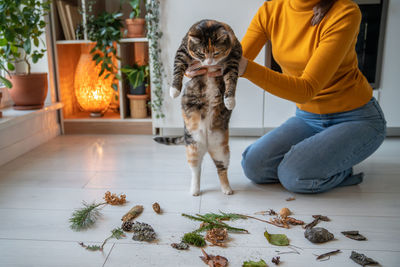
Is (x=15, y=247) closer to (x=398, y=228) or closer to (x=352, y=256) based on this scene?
(x=352, y=256)

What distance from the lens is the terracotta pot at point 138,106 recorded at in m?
2.61

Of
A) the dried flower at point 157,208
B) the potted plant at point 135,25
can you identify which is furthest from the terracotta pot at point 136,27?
the dried flower at point 157,208

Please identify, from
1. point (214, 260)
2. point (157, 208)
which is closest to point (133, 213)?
point (157, 208)

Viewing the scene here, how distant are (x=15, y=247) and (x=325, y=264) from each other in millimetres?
1013

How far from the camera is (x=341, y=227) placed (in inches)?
49.6

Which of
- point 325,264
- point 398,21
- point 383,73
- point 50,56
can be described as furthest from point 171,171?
point 398,21

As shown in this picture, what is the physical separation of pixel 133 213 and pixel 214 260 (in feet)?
1.41

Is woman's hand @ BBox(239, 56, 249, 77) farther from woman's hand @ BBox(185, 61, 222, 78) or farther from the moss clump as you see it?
the moss clump

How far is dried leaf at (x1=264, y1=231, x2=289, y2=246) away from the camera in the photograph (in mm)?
1148

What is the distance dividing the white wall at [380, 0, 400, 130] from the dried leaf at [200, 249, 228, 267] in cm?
186

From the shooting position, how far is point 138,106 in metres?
2.64

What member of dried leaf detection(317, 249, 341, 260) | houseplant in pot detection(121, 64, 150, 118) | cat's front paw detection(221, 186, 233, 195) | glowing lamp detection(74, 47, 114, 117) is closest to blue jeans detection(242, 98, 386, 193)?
cat's front paw detection(221, 186, 233, 195)

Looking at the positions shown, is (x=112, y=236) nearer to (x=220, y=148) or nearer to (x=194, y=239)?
(x=194, y=239)

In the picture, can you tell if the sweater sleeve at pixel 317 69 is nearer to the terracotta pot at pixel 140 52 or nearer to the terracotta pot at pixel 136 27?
the terracotta pot at pixel 136 27
